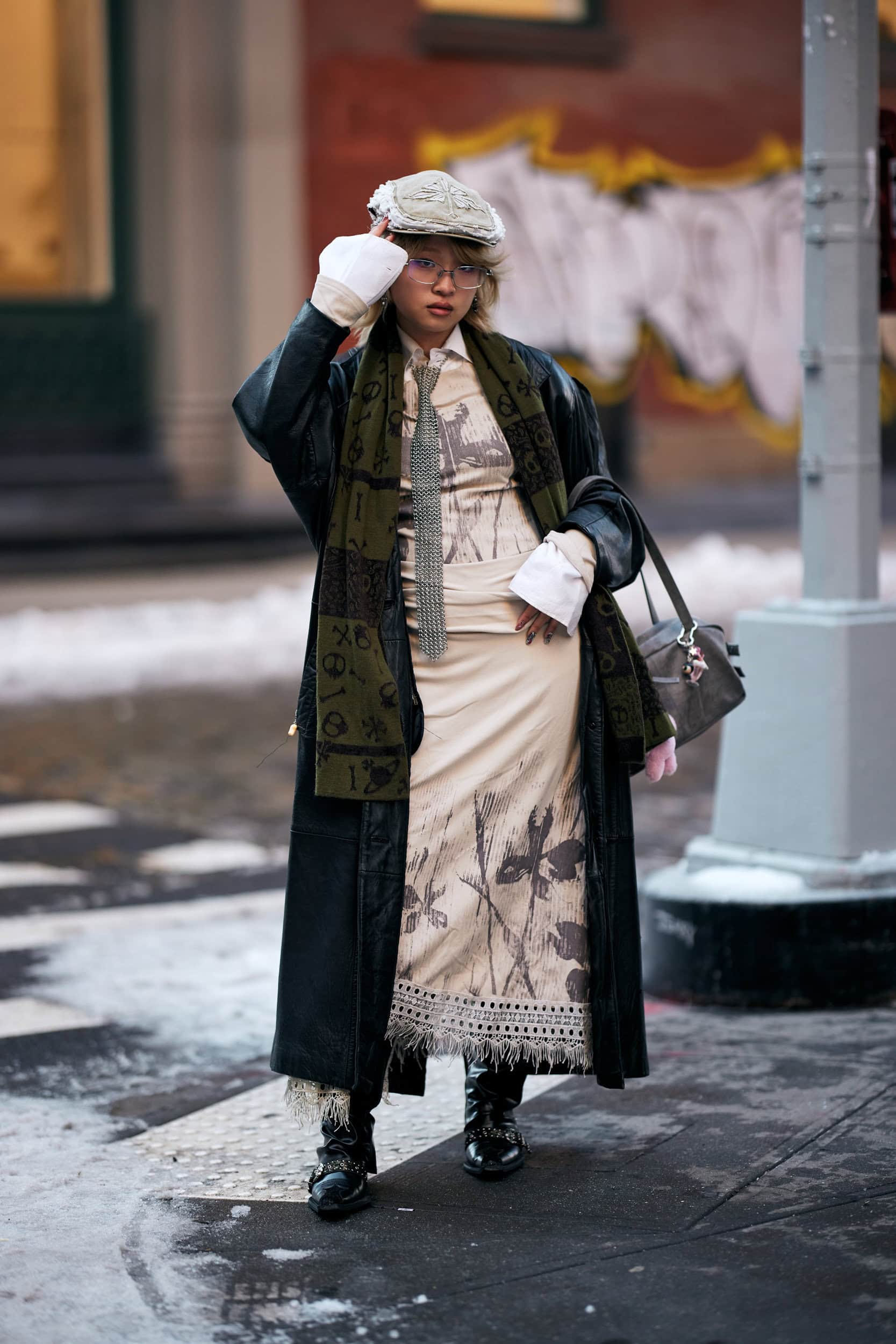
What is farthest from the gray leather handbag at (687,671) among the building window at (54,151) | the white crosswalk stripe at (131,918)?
the building window at (54,151)

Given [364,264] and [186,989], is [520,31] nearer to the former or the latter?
[186,989]

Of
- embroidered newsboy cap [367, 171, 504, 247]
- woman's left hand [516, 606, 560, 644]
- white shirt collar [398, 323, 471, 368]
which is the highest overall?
embroidered newsboy cap [367, 171, 504, 247]

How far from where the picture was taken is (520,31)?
66.3 ft

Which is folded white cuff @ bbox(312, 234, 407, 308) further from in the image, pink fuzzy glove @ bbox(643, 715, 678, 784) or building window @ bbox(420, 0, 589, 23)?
building window @ bbox(420, 0, 589, 23)

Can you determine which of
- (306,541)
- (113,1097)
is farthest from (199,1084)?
(306,541)

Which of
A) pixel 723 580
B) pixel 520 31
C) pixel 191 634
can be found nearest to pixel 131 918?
pixel 191 634

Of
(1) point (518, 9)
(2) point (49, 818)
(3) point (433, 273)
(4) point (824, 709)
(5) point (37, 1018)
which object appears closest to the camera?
(3) point (433, 273)

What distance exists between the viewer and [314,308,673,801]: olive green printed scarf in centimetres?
390

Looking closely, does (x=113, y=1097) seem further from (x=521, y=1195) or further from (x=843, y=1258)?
(x=843, y=1258)

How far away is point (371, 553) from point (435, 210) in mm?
648

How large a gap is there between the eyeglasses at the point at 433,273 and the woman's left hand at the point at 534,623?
626 millimetres

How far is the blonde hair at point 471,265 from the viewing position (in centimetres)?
395

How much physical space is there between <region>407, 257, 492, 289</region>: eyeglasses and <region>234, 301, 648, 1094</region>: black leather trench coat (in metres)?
0.18

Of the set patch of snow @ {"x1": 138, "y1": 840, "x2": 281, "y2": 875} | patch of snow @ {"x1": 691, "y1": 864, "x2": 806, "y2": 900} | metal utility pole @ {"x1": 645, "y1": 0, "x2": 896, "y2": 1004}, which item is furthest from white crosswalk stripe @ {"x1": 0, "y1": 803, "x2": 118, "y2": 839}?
patch of snow @ {"x1": 691, "y1": 864, "x2": 806, "y2": 900}
